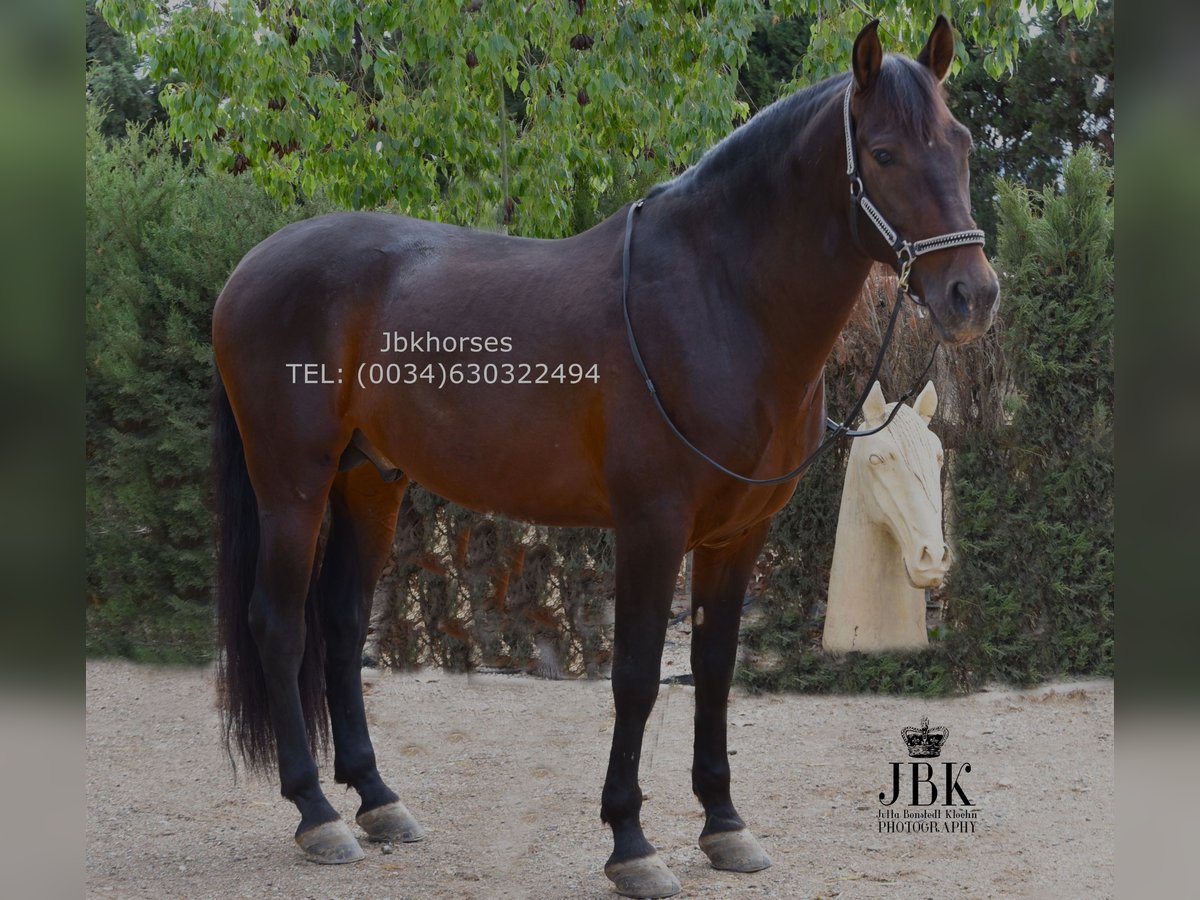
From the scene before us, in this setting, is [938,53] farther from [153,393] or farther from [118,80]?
[118,80]

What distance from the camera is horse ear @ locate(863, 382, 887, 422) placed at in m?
5.36

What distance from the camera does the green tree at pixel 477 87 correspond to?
5.87 meters

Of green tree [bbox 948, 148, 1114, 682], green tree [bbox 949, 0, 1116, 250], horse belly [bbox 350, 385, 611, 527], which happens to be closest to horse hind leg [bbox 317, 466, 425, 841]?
horse belly [bbox 350, 385, 611, 527]

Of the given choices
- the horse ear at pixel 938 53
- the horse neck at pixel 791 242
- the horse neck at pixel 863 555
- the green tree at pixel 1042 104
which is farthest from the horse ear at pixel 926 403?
the green tree at pixel 1042 104

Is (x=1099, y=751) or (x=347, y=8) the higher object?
(x=347, y=8)

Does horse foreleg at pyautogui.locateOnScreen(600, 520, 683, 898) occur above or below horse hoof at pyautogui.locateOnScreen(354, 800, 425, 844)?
above

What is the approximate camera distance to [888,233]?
2.96m

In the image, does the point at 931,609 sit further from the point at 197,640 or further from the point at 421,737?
the point at 197,640

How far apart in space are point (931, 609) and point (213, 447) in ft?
13.6

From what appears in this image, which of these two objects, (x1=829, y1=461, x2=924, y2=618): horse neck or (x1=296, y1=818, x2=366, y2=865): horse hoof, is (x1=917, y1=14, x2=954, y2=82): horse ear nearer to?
(x1=829, y1=461, x2=924, y2=618): horse neck

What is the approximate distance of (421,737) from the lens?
559cm

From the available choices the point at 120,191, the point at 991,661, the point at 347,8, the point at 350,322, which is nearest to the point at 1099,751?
the point at 991,661

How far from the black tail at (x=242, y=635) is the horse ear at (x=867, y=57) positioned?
2588 millimetres

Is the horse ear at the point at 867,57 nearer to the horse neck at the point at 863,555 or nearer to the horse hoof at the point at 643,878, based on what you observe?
the horse hoof at the point at 643,878
